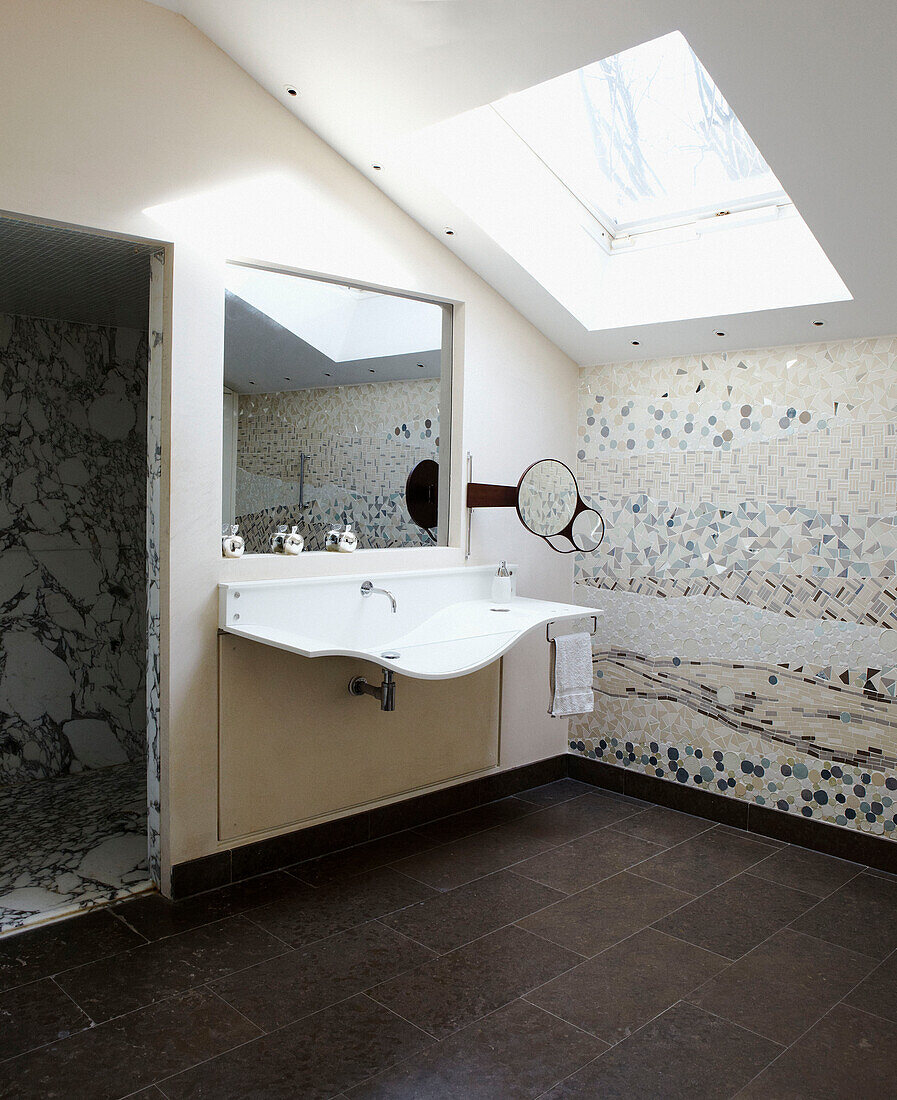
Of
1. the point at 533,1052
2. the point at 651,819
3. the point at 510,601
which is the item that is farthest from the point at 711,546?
the point at 533,1052

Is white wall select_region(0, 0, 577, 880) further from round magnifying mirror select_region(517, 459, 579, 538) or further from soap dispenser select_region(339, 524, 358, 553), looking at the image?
round magnifying mirror select_region(517, 459, 579, 538)

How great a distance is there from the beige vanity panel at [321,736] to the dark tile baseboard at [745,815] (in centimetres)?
65

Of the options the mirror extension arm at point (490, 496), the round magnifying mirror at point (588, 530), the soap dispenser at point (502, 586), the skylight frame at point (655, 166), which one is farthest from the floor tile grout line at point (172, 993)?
the skylight frame at point (655, 166)

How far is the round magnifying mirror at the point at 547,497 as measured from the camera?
12.2ft

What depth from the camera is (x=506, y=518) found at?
3.90 meters

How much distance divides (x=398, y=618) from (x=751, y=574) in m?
1.42

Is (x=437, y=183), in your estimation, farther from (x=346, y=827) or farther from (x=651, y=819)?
(x=651, y=819)

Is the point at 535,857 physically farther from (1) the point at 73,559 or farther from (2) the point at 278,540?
(1) the point at 73,559

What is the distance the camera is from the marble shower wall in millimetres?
4000

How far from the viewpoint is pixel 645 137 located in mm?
3139

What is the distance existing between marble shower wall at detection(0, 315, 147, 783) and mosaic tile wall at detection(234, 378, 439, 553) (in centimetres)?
148

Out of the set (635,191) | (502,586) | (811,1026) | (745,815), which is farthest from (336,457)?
(811,1026)

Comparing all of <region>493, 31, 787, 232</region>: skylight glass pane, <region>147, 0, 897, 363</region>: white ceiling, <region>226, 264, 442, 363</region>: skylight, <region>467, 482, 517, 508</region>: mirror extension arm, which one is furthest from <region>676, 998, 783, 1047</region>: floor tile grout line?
<region>493, 31, 787, 232</region>: skylight glass pane

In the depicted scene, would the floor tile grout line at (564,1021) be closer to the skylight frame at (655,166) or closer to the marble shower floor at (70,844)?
the marble shower floor at (70,844)
